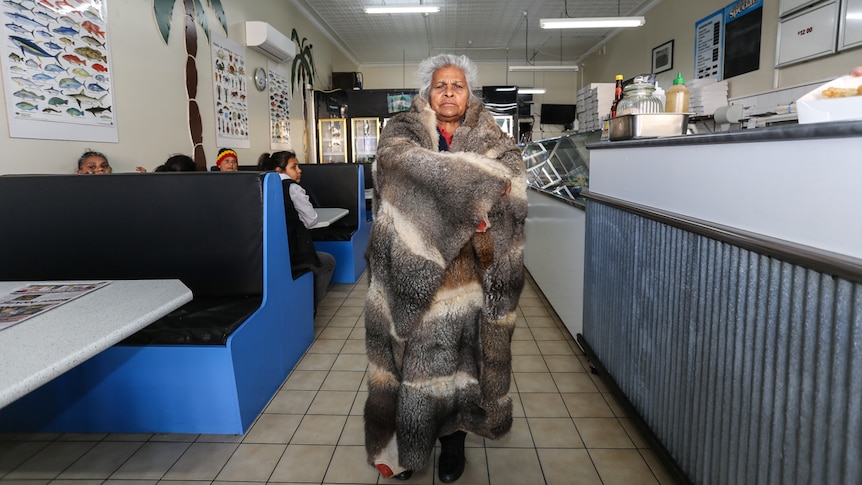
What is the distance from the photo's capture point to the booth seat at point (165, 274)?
1.95 m

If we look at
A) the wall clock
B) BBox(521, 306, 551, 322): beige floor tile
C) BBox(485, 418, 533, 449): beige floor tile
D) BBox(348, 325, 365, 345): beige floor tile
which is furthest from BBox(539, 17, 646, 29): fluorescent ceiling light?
BBox(485, 418, 533, 449): beige floor tile

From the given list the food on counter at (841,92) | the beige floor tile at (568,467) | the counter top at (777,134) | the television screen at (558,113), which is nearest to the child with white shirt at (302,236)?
the beige floor tile at (568,467)

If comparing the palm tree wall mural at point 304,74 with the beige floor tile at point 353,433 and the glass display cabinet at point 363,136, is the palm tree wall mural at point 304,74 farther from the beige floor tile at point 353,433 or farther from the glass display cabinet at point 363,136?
the beige floor tile at point 353,433

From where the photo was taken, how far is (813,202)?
99cm

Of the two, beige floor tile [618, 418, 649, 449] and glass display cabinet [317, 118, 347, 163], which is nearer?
beige floor tile [618, 418, 649, 449]

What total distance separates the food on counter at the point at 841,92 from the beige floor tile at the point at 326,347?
252 cm

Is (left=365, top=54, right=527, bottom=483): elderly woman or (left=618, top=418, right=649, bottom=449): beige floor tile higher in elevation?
(left=365, top=54, right=527, bottom=483): elderly woman

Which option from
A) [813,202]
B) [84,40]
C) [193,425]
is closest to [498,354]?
[813,202]

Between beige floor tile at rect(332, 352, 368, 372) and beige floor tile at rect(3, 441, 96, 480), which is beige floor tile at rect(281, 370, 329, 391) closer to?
beige floor tile at rect(332, 352, 368, 372)

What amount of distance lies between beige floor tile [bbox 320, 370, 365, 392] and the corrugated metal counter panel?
1292 millimetres

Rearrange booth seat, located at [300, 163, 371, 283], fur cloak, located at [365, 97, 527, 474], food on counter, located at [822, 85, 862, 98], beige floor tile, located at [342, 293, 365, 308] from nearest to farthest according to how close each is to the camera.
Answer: food on counter, located at [822, 85, 862, 98]
fur cloak, located at [365, 97, 527, 474]
beige floor tile, located at [342, 293, 365, 308]
booth seat, located at [300, 163, 371, 283]

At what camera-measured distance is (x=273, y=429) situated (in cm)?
207

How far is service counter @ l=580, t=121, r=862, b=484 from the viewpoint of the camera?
91 cm

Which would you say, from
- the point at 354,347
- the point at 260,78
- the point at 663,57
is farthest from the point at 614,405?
the point at 663,57
